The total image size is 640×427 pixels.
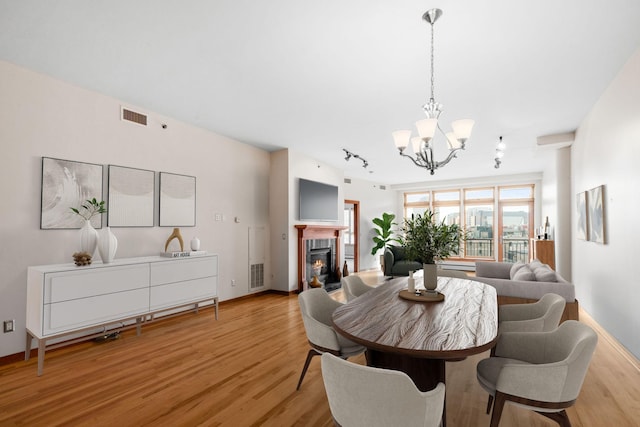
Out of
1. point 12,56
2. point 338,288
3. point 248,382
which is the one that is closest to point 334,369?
point 248,382

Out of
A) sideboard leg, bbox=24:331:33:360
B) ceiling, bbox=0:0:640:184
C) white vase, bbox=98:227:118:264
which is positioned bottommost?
sideboard leg, bbox=24:331:33:360

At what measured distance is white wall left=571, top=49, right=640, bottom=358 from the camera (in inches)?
109

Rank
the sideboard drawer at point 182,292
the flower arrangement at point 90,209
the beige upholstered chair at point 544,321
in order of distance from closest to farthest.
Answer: the beige upholstered chair at point 544,321, the flower arrangement at point 90,209, the sideboard drawer at point 182,292

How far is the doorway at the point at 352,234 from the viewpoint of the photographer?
880cm

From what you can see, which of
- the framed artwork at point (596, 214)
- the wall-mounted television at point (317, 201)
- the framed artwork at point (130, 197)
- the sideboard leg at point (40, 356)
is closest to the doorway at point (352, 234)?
the wall-mounted television at point (317, 201)

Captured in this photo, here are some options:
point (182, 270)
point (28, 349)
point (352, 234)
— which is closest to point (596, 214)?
point (182, 270)

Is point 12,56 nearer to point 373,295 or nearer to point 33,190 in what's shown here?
point 33,190

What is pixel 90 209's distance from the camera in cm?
346

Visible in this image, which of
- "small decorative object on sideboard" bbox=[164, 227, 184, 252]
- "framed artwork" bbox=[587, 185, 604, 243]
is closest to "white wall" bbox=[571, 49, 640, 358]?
"framed artwork" bbox=[587, 185, 604, 243]

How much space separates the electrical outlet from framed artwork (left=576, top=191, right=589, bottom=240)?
6.78 metres

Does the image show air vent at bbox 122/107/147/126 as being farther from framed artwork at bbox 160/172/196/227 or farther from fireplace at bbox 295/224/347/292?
fireplace at bbox 295/224/347/292

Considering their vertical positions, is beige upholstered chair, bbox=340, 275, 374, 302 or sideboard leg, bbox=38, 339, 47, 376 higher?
beige upholstered chair, bbox=340, 275, 374, 302

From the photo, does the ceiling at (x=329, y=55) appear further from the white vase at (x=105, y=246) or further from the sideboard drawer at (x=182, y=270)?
the sideboard drawer at (x=182, y=270)

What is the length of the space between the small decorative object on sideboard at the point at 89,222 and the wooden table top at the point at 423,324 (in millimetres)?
2730
